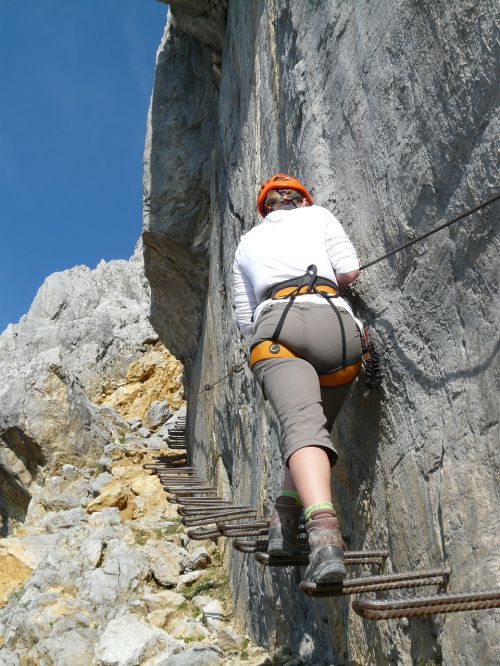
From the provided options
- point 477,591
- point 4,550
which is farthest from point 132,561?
point 477,591

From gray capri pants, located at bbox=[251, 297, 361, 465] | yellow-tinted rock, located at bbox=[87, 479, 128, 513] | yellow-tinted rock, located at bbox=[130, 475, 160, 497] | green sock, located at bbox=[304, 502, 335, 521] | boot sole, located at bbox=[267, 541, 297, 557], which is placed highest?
Answer: yellow-tinted rock, located at bbox=[130, 475, 160, 497]

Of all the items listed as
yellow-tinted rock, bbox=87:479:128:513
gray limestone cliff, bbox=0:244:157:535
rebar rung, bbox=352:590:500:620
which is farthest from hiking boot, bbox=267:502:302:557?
gray limestone cliff, bbox=0:244:157:535

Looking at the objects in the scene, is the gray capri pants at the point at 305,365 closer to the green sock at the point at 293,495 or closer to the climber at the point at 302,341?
the climber at the point at 302,341

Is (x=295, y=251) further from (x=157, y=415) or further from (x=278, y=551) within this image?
(x=157, y=415)

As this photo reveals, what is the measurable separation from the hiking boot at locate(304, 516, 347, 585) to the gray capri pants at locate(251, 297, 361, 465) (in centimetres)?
38

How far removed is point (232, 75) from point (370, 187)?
5165 mm

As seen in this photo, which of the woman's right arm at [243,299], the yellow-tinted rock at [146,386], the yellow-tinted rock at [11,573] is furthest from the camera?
the yellow-tinted rock at [146,386]

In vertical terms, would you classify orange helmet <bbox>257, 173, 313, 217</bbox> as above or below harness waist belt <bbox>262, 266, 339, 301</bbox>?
above

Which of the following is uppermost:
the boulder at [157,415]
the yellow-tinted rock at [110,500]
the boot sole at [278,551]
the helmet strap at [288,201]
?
the boulder at [157,415]

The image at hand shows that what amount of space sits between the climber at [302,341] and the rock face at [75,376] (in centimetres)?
1282

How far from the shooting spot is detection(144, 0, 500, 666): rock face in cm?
249

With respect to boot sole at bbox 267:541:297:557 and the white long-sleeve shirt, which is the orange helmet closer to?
the white long-sleeve shirt

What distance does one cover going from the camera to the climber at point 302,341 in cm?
273

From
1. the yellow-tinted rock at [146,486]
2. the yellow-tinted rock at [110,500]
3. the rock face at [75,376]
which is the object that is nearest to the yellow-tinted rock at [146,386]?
the rock face at [75,376]
